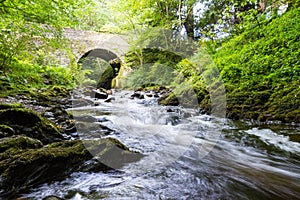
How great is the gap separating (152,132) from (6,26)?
3.23 m

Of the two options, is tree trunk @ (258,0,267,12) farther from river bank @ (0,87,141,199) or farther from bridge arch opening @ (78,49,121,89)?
bridge arch opening @ (78,49,121,89)

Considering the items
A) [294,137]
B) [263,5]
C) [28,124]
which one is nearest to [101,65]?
[263,5]

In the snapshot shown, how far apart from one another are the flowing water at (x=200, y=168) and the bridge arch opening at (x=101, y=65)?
1435 centimetres

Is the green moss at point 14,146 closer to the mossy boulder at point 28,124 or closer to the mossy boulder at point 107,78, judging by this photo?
the mossy boulder at point 28,124

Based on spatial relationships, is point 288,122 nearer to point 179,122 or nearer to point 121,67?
point 179,122

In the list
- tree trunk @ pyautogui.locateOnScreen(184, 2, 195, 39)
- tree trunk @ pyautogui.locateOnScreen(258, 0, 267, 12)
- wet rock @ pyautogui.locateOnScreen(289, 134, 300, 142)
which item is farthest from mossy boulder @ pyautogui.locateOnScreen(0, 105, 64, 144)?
tree trunk @ pyautogui.locateOnScreen(184, 2, 195, 39)

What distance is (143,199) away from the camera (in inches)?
69.7

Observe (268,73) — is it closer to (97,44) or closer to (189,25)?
(189,25)

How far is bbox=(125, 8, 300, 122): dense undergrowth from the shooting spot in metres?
4.31

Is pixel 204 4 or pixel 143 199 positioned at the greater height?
pixel 204 4

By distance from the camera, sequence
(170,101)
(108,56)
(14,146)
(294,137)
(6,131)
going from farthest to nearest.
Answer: (108,56), (170,101), (294,137), (6,131), (14,146)

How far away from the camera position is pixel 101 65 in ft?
70.6

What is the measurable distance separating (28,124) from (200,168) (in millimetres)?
2435

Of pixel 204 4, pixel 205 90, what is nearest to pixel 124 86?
pixel 204 4
